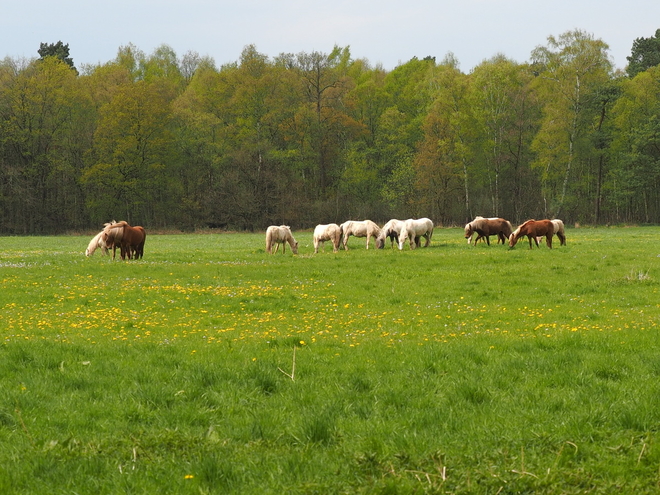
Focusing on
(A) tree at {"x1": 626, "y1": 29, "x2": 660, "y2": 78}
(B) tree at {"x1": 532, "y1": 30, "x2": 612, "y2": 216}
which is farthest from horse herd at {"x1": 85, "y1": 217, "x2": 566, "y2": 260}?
(A) tree at {"x1": 626, "y1": 29, "x2": 660, "y2": 78}

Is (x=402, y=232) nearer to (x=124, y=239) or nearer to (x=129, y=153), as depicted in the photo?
(x=124, y=239)

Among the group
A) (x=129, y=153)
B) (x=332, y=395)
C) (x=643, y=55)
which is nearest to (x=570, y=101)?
(x=643, y=55)

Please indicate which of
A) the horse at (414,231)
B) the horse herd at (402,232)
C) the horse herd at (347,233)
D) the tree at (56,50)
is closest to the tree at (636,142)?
the horse herd at (402,232)

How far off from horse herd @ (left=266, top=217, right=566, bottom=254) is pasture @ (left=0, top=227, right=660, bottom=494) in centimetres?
1647

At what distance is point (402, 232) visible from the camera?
112ft

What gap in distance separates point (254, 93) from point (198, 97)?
338 inches

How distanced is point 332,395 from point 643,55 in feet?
297

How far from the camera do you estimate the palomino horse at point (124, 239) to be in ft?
93.9

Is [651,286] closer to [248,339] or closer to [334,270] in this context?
[334,270]

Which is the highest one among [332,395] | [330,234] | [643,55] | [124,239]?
[643,55]

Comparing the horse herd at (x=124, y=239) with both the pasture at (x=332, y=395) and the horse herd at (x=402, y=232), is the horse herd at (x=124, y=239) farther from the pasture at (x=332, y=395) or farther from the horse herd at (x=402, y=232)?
the pasture at (x=332, y=395)

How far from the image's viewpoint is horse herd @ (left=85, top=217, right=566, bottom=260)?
29047 millimetres

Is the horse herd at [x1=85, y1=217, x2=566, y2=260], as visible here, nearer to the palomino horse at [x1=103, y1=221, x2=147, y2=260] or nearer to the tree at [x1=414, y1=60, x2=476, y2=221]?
the palomino horse at [x1=103, y1=221, x2=147, y2=260]

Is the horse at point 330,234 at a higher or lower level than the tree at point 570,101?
lower
